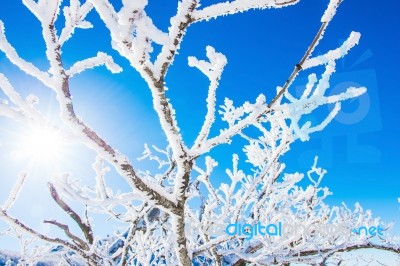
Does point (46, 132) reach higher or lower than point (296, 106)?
lower

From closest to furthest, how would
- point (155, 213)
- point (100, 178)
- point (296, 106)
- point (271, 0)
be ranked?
point (271, 0) < point (296, 106) < point (100, 178) < point (155, 213)

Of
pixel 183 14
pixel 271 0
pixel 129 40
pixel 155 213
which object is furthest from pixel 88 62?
pixel 155 213

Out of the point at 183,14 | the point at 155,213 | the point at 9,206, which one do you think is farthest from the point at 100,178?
the point at 155,213

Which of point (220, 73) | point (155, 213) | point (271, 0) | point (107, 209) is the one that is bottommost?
point (271, 0)

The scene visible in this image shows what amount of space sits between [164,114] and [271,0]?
785 millimetres

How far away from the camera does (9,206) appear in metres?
2.72

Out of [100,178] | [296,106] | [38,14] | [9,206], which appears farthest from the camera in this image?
[100,178]

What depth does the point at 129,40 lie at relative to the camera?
1.11m

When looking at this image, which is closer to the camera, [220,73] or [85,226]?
[220,73]

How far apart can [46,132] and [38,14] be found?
23.7 inches

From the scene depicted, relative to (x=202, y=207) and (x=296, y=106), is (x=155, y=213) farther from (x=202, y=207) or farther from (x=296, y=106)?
(x=296, y=106)

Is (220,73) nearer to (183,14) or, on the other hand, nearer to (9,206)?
(183,14)

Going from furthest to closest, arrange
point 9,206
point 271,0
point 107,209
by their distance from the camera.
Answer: point 107,209
point 9,206
point 271,0

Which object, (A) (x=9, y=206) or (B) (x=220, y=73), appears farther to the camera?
(A) (x=9, y=206)
